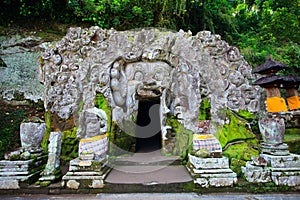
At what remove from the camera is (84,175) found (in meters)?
4.80

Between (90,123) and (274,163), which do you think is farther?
(90,123)

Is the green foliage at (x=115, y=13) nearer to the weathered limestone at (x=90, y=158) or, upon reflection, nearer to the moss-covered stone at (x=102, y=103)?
the moss-covered stone at (x=102, y=103)

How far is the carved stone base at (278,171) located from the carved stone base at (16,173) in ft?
15.9

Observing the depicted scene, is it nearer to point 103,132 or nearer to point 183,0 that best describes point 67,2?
point 183,0

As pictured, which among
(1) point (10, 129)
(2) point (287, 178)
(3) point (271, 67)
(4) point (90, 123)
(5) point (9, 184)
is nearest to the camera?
(2) point (287, 178)

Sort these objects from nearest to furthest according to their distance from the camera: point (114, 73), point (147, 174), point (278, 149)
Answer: point (278, 149), point (147, 174), point (114, 73)

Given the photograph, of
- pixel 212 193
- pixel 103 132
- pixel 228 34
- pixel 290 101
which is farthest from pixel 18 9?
pixel 290 101

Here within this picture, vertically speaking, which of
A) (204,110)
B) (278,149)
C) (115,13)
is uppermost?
(115,13)

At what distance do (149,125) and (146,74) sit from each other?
290 centimetres

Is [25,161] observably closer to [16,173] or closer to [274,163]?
[16,173]

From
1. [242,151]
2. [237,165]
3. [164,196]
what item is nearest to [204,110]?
[242,151]

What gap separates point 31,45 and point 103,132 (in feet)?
26.1

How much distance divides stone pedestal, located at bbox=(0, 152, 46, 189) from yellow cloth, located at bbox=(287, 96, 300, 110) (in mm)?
7979

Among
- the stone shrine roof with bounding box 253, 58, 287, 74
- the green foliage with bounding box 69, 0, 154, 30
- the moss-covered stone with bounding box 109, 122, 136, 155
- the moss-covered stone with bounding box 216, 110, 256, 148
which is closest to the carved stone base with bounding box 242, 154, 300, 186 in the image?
the moss-covered stone with bounding box 216, 110, 256, 148
